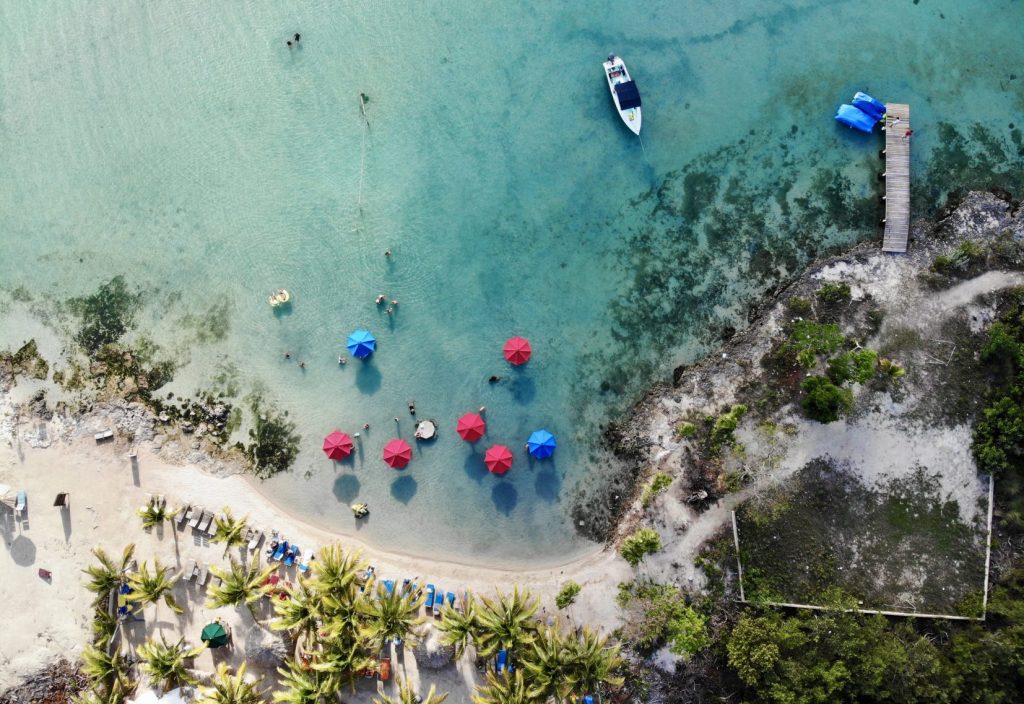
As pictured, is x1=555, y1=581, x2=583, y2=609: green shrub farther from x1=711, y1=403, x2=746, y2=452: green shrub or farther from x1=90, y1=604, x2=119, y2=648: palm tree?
x1=90, y1=604, x2=119, y2=648: palm tree

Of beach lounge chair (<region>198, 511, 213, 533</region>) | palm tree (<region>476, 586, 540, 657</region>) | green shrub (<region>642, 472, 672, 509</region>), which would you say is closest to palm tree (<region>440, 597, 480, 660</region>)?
palm tree (<region>476, 586, 540, 657</region>)

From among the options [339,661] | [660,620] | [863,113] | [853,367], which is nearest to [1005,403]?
[853,367]

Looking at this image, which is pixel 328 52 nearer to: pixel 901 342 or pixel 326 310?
pixel 326 310

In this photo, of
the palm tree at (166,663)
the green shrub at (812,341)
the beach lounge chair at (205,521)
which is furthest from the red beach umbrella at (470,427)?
the green shrub at (812,341)

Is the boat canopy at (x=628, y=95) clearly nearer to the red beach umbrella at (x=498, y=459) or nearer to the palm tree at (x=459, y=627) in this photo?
the red beach umbrella at (x=498, y=459)

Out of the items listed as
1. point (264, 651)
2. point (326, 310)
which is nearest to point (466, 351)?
point (326, 310)

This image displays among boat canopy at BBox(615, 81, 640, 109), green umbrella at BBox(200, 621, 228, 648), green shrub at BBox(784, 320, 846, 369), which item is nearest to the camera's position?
green umbrella at BBox(200, 621, 228, 648)
